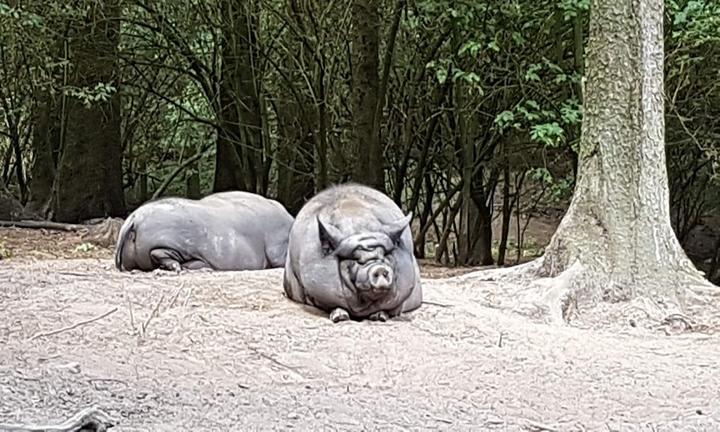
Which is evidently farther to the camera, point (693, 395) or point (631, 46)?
point (631, 46)

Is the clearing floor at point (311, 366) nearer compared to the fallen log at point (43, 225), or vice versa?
the clearing floor at point (311, 366)

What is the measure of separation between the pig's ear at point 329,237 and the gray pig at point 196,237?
6.49ft

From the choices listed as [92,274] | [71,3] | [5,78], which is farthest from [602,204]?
[5,78]

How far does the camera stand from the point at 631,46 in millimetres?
7090

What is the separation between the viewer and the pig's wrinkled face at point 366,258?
233 inches

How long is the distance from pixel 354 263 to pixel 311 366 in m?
1.27

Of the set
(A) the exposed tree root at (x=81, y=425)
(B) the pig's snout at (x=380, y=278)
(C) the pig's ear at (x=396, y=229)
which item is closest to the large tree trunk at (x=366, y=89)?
(C) the pig's ear at (x=396, y=229)

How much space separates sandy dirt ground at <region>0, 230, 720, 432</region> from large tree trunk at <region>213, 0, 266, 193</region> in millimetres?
5391

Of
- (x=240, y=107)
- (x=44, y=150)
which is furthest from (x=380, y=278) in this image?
(x=44, y=150)

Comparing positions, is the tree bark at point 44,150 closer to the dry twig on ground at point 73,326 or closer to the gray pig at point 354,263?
the gray pig at point 354,263

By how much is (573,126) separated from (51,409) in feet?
24.5

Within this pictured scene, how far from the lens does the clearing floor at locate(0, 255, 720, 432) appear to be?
384 cm

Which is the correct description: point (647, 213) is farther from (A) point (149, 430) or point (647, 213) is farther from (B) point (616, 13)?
(A) point (149, 430)

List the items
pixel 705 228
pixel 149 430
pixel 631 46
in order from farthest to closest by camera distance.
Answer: pixel 705 228, pixel 631 46, pixel 149 430
